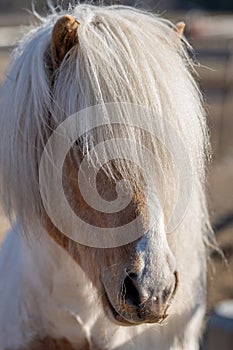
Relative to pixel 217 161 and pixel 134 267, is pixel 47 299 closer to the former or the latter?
pixel 134 267

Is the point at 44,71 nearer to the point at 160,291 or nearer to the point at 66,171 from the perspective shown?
the point at 66,171

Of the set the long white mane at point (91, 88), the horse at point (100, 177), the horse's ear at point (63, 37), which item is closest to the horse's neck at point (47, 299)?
the horse at point (100, 177)

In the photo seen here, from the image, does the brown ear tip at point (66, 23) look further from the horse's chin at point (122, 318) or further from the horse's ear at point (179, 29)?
the horse's chin at point (122, 318)

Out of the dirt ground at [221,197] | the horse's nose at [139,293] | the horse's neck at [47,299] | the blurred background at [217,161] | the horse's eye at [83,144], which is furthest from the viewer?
the dirt ground at [221,197]

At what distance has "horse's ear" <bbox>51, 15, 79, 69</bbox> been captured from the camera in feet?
6.66

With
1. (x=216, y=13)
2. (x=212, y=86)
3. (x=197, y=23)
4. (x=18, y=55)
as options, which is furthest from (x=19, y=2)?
(x=18, y=55)

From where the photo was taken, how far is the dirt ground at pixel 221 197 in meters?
4.27

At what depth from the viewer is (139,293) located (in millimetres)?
1848

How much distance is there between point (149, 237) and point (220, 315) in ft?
→ 1.16

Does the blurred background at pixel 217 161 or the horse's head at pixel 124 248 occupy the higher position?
the horse's head at pixel 124 248

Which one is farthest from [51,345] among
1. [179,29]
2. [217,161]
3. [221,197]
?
[217,161]

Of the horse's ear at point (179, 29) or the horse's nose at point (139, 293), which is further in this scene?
the horse's ear at point (179, 29)

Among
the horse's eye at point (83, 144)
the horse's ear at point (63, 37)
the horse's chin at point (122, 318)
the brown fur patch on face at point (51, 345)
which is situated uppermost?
the horse's ear at point (63, 37)

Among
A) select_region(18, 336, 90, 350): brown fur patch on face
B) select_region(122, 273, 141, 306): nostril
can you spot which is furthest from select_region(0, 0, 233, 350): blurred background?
select_region(18, 336, 90, 350): brown fur patch on face
